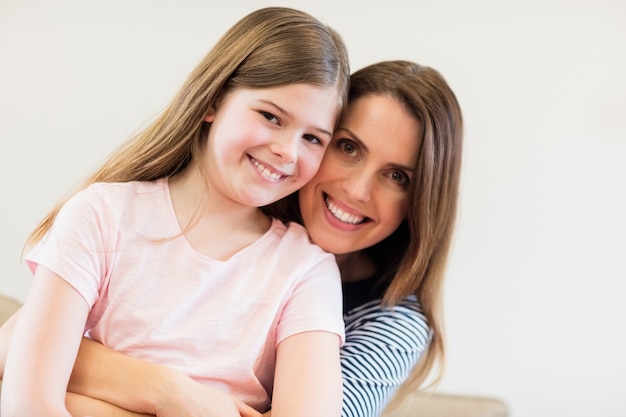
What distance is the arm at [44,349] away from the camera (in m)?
1.00

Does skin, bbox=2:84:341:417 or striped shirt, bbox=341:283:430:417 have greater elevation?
skin, bbox=2:84:341:417

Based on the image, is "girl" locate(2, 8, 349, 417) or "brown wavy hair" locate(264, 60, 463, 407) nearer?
"girl" locate(2, 8, 349, 417)

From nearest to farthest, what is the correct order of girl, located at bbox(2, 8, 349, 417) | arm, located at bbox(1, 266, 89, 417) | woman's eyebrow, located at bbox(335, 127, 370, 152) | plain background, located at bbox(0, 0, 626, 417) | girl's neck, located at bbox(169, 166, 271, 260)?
arm, located at bbox(1, 266, 89, 417)
girl, located at bbox(2, 8, 349, 417)
girl's neck, located at bbox(169, 166, 271, 260)
woman's eyebrow, located at bbox(335, 127, 370, 152)
plain background, located at bbox(0, 0, 626, 417)

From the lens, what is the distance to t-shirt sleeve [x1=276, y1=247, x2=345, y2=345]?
116 centimetres

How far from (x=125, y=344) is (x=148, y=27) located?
1.21m

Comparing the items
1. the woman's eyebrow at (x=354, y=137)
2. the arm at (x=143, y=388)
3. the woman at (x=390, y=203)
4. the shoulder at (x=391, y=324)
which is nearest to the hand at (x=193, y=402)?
the arm at (x=143, y=388)

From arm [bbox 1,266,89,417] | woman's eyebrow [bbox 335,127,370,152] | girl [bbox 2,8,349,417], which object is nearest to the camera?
arm [bbox 1,266,89,417]

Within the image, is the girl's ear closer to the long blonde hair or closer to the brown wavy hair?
the long blonde hair

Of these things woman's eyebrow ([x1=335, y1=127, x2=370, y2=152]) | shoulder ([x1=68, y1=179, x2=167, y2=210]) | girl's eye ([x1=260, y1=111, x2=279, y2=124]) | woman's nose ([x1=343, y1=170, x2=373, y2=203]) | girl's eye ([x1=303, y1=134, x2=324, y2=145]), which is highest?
girl's eye ([x1=260, y1=111, x2=279, y2=124])

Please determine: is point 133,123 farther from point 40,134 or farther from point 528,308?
point 528,308

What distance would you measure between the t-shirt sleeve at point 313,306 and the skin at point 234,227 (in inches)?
0.6

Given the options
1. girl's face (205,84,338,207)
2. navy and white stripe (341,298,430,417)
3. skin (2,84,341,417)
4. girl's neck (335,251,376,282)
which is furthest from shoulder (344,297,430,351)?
girl's face (205,84,338,207)

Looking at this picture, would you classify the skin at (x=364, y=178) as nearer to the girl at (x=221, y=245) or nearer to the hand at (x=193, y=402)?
the girl at (x=221, y=245)

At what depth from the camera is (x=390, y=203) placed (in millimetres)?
1395
